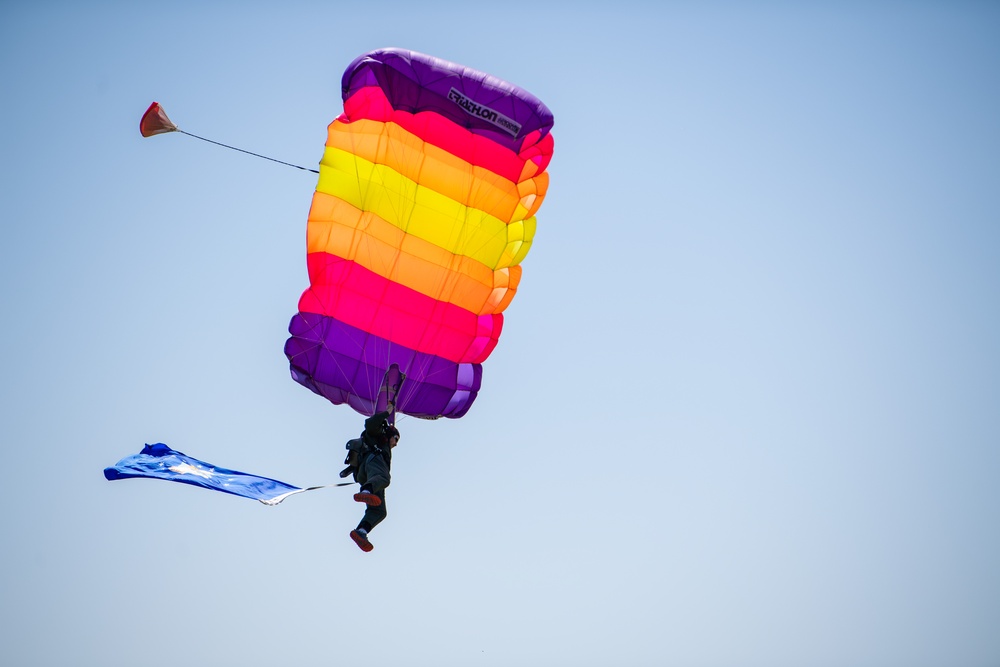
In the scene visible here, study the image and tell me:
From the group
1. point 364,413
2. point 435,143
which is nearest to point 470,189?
point 435,143

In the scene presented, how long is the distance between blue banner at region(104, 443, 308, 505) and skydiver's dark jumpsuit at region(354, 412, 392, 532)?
0.77 metres

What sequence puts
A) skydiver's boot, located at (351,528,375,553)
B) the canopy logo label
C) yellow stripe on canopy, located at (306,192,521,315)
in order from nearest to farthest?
1. skydiver's boot, located at (351,528,375,553)
2. the canopy logo label
3. yellow stripe on canopy, located at (306,192,521,315)

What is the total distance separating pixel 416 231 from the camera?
15367mm

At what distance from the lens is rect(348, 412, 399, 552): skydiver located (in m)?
13.6

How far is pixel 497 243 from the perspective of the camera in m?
15.6

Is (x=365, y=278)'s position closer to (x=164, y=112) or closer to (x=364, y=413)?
(x=364, y=413)

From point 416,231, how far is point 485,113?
5.13 feet

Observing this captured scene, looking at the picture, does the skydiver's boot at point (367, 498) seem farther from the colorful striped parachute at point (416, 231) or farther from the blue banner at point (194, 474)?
the colorful striped parachute at point (416, 231)

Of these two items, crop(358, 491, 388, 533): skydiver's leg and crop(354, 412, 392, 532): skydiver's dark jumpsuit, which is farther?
crop(354, 412, 392, 532): skydiver's dark jumpsuit

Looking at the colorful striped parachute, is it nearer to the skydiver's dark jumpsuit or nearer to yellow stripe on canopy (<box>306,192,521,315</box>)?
yellow stripe on canopy (<box>306,192,521,315</box>)

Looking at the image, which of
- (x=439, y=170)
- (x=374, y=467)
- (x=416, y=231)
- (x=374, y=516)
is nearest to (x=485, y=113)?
(x=439, y=170)

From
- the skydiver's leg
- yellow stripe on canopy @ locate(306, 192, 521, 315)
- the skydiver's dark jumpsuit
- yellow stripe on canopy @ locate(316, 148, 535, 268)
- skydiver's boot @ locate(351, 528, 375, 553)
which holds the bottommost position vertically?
skydiver's boot @ locate(351, 528, 375, 553)

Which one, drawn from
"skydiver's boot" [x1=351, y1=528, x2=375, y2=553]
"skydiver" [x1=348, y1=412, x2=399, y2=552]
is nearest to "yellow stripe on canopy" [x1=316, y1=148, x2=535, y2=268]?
"skydiver" [x1=348, y1=412, x2=399, y2=552]

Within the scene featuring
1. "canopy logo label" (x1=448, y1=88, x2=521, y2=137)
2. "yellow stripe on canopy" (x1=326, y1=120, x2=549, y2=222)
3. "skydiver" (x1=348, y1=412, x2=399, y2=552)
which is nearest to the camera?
"skydiver" (x1=348, y1=412, x2=399, y2=552)
